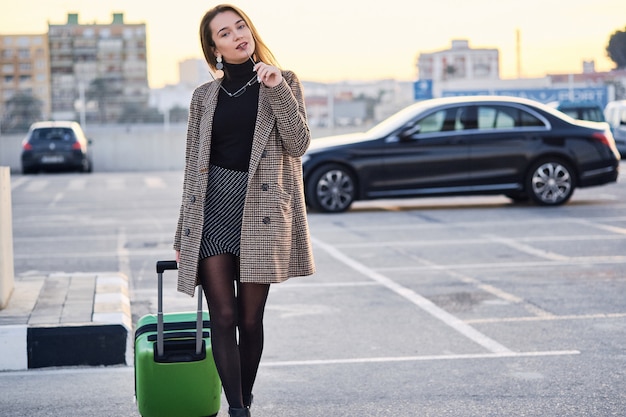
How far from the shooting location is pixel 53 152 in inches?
1217

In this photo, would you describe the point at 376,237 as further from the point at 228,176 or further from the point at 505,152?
the point at 228,176

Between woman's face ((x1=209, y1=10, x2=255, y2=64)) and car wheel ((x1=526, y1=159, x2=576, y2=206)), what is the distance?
39.4 feet

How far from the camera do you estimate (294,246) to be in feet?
15.0

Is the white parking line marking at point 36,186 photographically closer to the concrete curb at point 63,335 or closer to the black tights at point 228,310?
the concrete curb at point 63,335

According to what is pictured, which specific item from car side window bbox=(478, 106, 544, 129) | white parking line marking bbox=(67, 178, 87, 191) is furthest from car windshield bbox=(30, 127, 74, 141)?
car side window bbox=(478, 106, 544, 129)

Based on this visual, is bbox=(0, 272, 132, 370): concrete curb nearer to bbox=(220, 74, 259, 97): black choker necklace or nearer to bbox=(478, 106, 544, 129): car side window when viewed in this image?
bbox=(220, 74, 259, 97): black choker necklace

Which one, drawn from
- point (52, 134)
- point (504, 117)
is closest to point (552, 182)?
point (504, 117)

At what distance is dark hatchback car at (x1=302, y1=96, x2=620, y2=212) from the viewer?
623 inches

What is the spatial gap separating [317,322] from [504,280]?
7.56 feet

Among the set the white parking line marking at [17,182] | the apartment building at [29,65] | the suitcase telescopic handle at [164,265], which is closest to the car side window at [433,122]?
the white parking line marking at [17,182]

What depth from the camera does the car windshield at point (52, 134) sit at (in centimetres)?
3141

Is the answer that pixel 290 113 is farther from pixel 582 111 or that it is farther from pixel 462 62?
pixel 462 62

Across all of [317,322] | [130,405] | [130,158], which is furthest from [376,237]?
[130,158]

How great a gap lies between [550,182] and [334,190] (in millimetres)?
2931
